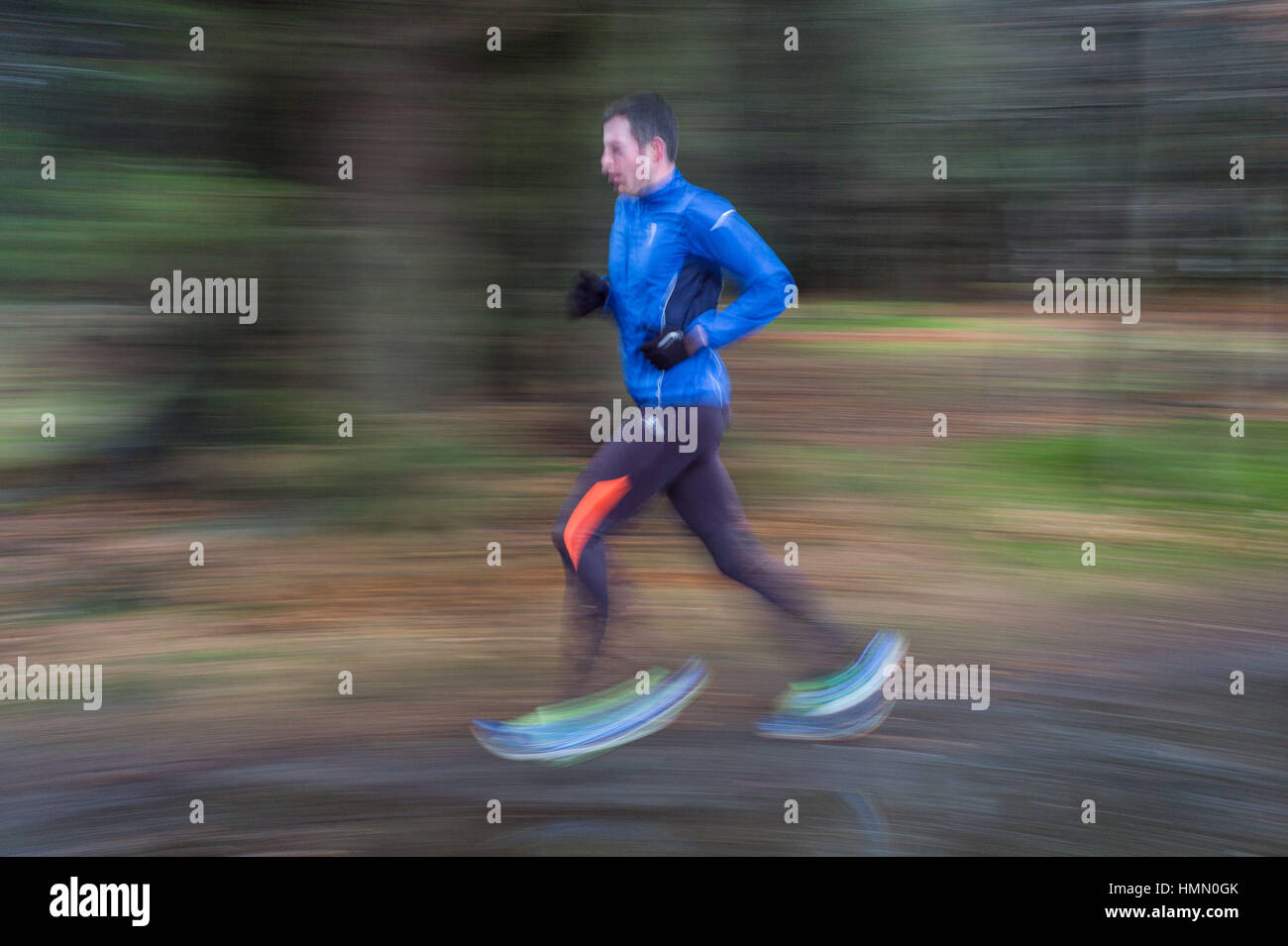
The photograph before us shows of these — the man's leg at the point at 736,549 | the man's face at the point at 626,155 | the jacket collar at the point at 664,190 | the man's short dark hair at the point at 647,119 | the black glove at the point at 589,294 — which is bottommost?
the man's leg at the point at 736,549

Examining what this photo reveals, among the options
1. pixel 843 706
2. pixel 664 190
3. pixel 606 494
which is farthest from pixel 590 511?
pixel 843 706

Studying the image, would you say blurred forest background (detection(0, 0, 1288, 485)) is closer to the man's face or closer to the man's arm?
the man's face

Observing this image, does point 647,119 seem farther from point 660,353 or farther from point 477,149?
point 477,149

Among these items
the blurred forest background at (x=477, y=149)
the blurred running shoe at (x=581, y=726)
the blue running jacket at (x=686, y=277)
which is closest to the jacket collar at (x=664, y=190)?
the blue running jacket at (x=686, y=277)

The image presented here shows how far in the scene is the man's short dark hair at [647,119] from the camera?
13.2ft

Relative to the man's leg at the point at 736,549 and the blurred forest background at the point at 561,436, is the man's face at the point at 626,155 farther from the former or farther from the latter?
the blurred forest background at the point at 561,436

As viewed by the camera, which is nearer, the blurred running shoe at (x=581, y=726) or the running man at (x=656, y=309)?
the running man at (x=656, y=309)

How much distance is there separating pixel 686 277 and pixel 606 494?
2.35 ft

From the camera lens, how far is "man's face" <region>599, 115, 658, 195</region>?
13.2 ft

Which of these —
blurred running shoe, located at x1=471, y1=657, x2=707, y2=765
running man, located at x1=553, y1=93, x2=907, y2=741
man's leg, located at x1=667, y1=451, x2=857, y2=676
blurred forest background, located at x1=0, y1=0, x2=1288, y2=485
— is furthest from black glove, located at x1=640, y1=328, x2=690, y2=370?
blurred forest background, located at x1=0, y1=0, x2=1288, y2=485

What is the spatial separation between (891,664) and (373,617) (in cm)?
231

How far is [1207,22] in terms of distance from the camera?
8.62 m

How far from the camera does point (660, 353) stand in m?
3.94

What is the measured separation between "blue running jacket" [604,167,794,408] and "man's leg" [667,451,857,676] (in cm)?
29
